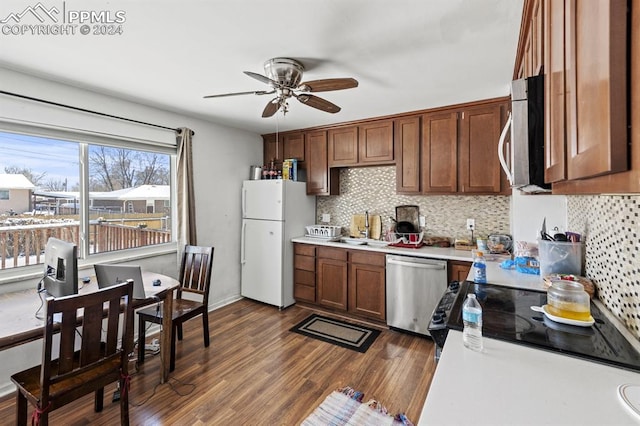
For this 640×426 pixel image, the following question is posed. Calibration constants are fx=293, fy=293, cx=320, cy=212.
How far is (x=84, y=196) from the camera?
2.62 meters

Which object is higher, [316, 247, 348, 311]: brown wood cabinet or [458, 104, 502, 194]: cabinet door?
[458, 104, 502, 194]: cabinet door

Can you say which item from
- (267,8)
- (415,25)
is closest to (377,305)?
(415,25)

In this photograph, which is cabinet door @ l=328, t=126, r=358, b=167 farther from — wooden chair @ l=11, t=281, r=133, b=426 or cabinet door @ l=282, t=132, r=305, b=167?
wooden chair @ l=11, t=281, r=133, b=426

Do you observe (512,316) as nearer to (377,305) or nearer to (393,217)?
(377,305)

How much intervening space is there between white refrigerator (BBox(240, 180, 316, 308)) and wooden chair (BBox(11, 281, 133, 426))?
2020 mm

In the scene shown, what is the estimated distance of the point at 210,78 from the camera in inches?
89.7

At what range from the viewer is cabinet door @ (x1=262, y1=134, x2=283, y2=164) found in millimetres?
4172

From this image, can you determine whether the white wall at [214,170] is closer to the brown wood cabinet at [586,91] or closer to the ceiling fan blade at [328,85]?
the ceiling fan blade at [328,85]

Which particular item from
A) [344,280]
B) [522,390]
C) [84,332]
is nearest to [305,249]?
[344,280]

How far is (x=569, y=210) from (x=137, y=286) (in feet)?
10.1

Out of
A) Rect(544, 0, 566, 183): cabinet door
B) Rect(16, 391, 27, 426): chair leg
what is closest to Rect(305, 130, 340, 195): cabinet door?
Rect(544, 0, 566, 183): cabinet door

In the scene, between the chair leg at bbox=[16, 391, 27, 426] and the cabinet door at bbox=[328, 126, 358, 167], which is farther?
the cabinet door at bbox=[328, 126, 358, 167]

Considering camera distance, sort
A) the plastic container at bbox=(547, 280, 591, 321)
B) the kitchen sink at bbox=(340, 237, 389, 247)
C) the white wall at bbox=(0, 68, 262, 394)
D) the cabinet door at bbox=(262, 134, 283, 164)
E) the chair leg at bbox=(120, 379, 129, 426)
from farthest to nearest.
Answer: the cabinet door at bbox=(262, 134, 283, 164) < the kitchen sink at bbox=(340, 237, 389, 247) < the white wall at bbox=(0, 68, 262, 394) < the chair leg at bbox=(120, 379, 129, 426) < the plastic container at bbox=(547, 280, 591, 321)

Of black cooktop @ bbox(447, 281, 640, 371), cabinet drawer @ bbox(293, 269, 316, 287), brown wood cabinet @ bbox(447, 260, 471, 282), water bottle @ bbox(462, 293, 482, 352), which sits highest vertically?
water bottle @ bbox(462, 293, 482, 352)
